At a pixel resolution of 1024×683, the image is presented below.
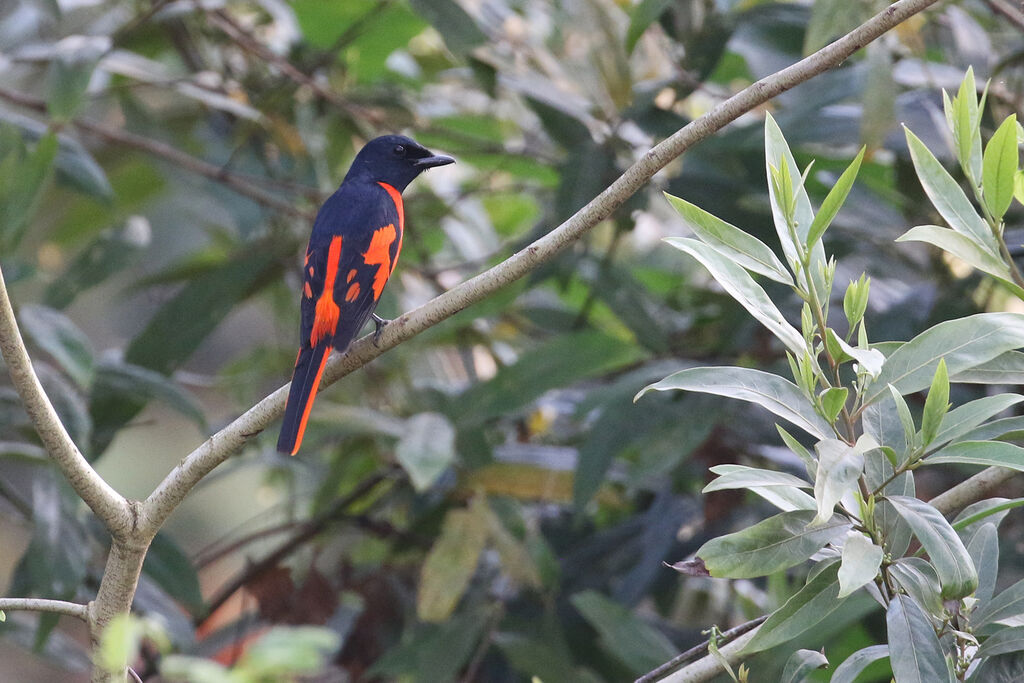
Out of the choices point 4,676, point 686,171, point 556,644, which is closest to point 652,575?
point 556,644

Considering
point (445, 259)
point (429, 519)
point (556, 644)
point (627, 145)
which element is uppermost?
point (627, 145)

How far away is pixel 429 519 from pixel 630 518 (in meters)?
0.64

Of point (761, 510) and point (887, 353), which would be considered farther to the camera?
point (761, 510)

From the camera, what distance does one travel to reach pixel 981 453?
44.3 inches

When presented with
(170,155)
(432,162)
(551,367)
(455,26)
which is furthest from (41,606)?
(170,155)

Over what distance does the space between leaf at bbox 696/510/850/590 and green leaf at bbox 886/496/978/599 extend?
10 centimetres

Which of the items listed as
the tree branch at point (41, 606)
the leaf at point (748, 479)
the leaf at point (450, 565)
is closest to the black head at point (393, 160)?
the leaf at point (450, 565)

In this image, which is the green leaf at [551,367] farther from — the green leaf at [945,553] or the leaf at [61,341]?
the green leaf at [945,553]

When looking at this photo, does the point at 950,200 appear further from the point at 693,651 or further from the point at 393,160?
the point at 393,160

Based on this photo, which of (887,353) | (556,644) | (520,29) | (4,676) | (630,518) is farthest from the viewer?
(4,676)

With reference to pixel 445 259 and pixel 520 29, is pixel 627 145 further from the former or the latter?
pixel 445 259

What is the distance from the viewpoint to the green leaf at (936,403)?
1088 millimetres

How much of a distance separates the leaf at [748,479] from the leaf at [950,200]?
0.40 metres

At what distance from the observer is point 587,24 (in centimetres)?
284
